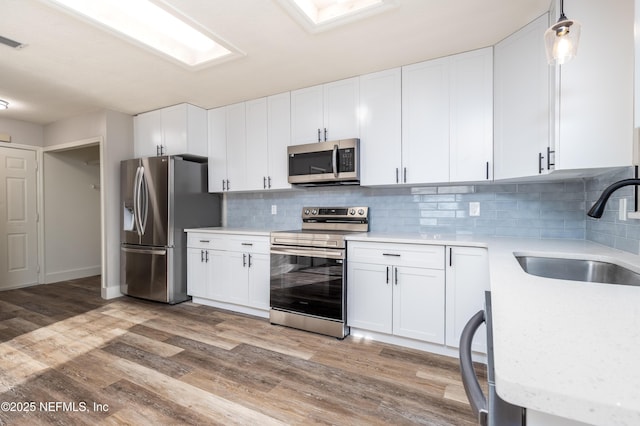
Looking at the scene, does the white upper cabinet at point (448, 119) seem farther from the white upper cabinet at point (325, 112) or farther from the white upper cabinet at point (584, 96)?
the white upper cabinet at point (325, 112)

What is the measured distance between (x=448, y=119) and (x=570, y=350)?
2528 mm

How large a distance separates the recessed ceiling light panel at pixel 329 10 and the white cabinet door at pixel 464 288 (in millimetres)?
1774

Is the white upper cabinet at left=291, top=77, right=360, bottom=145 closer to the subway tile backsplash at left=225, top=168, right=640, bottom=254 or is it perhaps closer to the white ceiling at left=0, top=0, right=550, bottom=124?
the white ceiling at left=0, top=0, right=550, bottom=124

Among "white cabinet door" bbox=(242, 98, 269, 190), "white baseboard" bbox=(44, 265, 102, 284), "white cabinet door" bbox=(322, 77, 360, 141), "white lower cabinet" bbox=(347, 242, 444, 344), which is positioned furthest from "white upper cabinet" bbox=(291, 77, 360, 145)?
"white baseboard" bbox=(44, 265, 102, 284)

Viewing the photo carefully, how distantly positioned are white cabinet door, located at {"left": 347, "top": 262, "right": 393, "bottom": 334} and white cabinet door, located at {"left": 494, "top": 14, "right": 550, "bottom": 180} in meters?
1.25

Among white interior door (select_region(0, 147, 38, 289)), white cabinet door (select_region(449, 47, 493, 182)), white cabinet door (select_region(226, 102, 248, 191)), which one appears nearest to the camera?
white cabinet door (select_region(449, 47, 493, 182))

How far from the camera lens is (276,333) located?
9.39 ft

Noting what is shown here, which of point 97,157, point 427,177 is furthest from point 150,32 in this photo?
point 97,157

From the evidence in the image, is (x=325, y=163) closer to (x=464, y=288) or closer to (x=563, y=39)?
(x=464, y=288)

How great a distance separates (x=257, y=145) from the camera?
3.68 m

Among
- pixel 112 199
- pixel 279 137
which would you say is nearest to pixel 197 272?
pixel 112 199

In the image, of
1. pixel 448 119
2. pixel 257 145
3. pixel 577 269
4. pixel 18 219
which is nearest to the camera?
pixel 577 269

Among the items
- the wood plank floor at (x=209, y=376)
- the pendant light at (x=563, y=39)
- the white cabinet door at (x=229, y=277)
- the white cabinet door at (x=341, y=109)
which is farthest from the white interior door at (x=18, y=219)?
the pendant light at (x=563, y=39)

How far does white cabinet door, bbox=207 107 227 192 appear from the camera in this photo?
3949 mm
